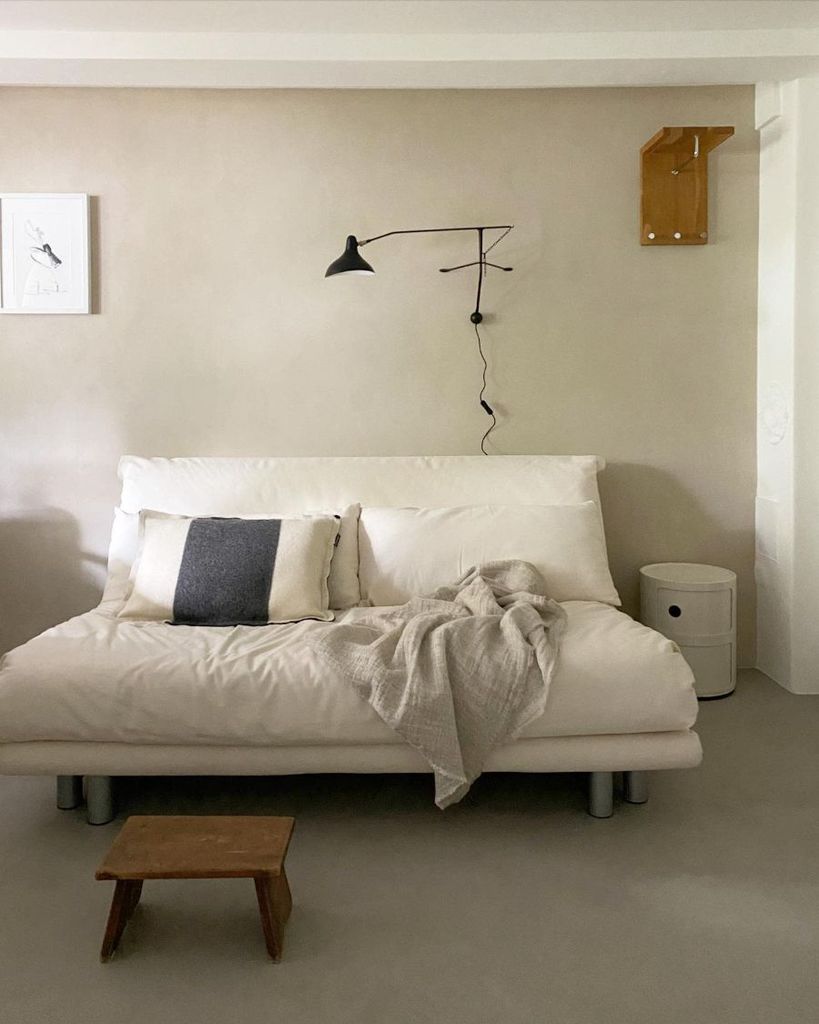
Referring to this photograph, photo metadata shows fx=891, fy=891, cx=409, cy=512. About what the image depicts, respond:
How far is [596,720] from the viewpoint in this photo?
7.66 ft

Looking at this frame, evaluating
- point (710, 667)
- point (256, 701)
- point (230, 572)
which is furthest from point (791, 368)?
point (256, 701)

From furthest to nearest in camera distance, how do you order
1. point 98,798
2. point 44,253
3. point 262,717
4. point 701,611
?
A: 1. point 44,253
2. point 701,611
3. point 98,798
4. point 262,717

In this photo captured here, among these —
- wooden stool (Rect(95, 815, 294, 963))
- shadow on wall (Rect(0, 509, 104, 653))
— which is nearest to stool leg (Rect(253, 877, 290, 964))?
wooden stool (Rect(95, 815, 294, 963))

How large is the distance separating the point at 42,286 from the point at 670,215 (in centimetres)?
255

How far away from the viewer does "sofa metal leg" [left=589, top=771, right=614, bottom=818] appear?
244 cm

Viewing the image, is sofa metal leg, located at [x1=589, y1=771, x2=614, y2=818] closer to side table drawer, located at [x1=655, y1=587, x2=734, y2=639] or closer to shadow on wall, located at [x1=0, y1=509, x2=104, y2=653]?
side table drawer, located at [x1=655, y1=587, x2=734, y2=639]

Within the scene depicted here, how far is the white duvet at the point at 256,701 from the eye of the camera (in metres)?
2.33

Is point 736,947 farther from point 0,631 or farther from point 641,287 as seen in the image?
point 0,631

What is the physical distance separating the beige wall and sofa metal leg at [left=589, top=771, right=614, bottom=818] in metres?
1.47

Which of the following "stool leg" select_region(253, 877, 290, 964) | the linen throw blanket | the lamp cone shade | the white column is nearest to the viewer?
"stool leg" select_region(253, 877, 290, 964)

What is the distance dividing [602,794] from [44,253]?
9.63ft

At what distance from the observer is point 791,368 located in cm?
344

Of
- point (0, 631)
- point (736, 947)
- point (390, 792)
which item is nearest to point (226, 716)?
point (390, 792)

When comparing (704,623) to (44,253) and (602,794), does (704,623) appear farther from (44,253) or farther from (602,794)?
(44,253)
